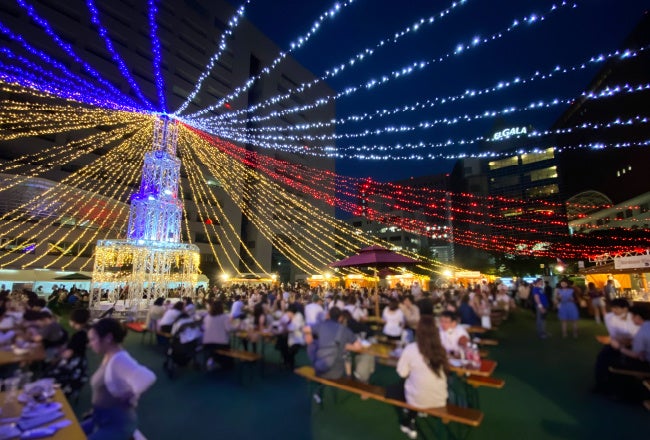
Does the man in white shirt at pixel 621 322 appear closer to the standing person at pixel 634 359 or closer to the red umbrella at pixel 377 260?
the standing person at pixel 634 359

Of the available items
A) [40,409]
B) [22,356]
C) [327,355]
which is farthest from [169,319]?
[40,409]

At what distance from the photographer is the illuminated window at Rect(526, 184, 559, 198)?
50.8m

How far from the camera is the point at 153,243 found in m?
13.4

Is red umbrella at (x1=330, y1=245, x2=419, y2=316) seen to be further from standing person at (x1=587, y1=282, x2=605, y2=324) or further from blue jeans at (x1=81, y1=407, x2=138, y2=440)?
blue jeans at (x1=81, y1=407, x2=138, y2=440)

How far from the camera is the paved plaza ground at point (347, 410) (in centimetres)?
403

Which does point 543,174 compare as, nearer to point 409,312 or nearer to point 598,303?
point 598,303

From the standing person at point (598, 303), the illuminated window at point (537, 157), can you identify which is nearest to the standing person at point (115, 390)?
the standing person at point (598, 303)

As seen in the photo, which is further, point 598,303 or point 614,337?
point 598,303

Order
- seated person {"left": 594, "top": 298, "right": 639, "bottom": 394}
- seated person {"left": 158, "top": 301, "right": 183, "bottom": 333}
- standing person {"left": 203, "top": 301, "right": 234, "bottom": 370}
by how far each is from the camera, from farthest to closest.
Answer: seated person {"left": 158, "top": 301, "right": 183, "bottom": 333}, standing person {"left": 203, "top": 301, "right": 234, "bottom": 370}, seated person {"left": 594, "top": 298, "right": 639, "bottom": 394}

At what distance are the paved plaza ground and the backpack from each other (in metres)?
0.58

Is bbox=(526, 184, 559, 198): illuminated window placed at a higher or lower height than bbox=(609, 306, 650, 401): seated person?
higher

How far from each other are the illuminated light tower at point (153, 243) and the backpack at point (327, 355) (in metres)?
10.9

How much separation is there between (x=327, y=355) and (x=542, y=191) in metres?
58.1

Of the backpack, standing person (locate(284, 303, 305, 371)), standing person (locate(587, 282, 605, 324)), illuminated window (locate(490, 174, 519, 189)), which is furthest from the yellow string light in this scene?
illuminated window (locate(490, 174, 519, 189))
